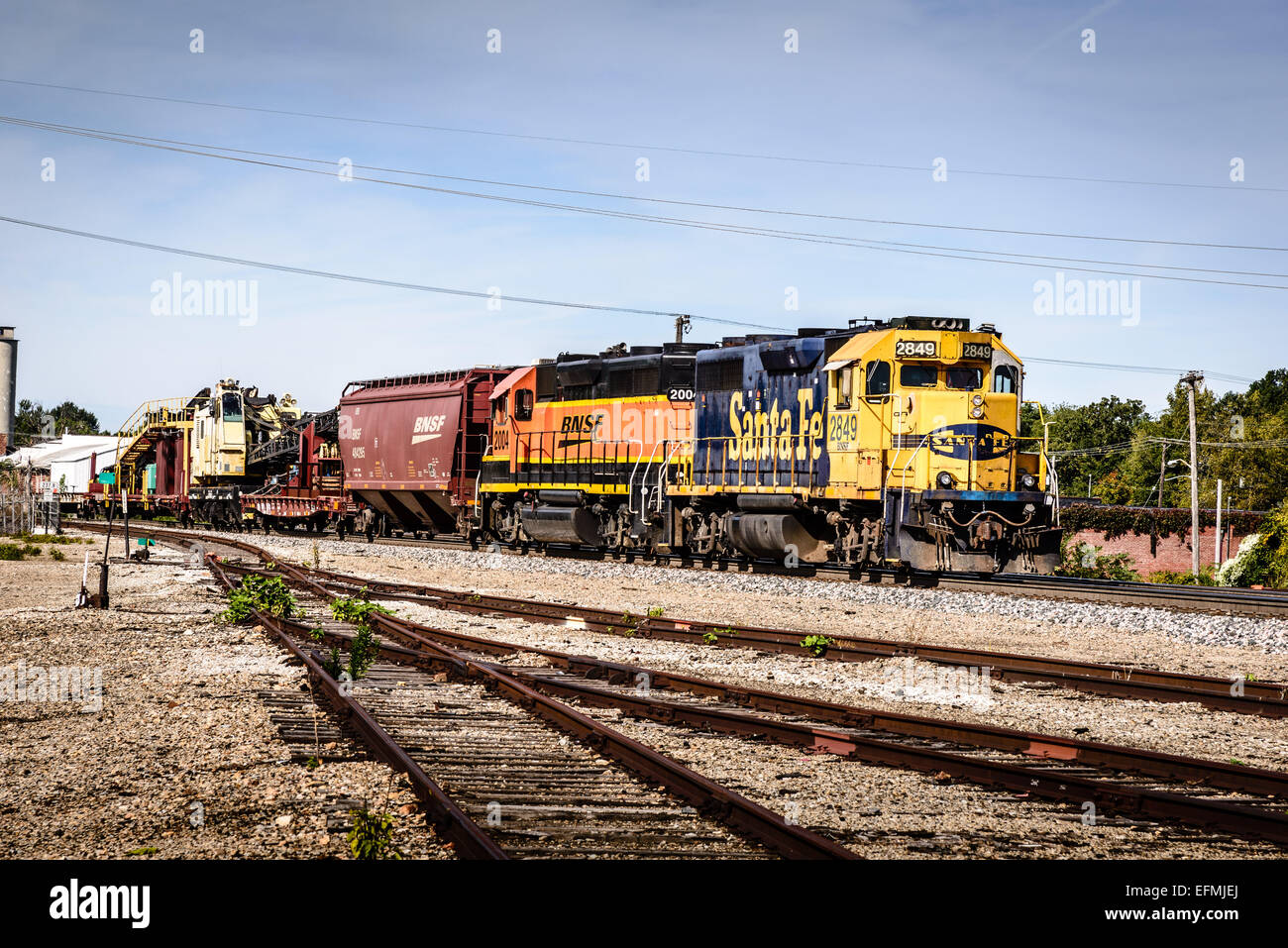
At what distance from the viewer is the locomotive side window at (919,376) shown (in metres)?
19.4

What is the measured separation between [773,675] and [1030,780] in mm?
4748

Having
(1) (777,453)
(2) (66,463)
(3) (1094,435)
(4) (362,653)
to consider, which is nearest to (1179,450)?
(3) (1094,435)

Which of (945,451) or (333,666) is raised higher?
(945,451)

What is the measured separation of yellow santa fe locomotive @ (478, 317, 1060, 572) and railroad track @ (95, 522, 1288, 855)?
9006 millimetres

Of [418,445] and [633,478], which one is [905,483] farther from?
[418,445]

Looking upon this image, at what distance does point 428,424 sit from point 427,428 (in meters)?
0.11

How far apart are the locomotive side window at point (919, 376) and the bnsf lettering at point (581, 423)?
30.0ft

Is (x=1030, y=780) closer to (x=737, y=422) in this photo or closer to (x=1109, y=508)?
(x=737, y=422)

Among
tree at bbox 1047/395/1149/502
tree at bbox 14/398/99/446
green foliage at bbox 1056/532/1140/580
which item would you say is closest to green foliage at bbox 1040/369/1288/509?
tree at bbox 1047/395/1149/502

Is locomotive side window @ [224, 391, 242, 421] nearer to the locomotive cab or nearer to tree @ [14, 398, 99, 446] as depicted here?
the locomotive cab

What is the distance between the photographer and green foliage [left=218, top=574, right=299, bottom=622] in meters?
16.1

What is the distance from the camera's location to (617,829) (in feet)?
20.0

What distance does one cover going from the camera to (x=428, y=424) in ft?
109
